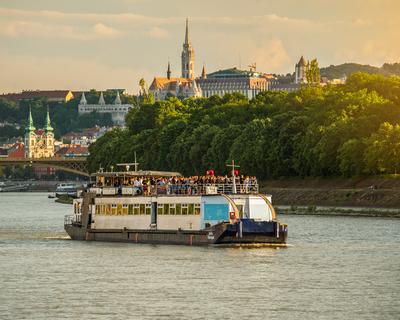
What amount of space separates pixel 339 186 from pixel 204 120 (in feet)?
185

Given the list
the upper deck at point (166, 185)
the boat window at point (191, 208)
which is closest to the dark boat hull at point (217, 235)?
the boat window at point (191, 208)

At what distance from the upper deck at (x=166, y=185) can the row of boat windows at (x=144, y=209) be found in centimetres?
81

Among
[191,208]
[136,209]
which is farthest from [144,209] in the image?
[191,208]

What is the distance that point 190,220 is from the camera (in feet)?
280

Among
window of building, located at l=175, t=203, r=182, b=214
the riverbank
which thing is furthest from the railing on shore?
the riverbank

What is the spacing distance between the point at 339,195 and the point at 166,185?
45.6 meters

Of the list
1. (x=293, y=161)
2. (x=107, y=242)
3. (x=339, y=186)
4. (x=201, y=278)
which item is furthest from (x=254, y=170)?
(x=201, y=278)

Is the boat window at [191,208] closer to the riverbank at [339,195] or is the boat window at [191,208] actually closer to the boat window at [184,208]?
the boat window at [184,208]

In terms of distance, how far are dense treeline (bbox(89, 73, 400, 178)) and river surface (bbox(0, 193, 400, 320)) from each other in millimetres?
42950

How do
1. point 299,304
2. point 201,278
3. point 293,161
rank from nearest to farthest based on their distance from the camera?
1. point 299,304
2. point 201,278
3. point 293,161

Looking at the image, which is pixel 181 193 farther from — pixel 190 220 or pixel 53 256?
pixel 53 256

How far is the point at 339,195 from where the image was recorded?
133250 mm

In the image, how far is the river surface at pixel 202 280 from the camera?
6000 cm

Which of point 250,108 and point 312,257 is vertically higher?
point 250,108
